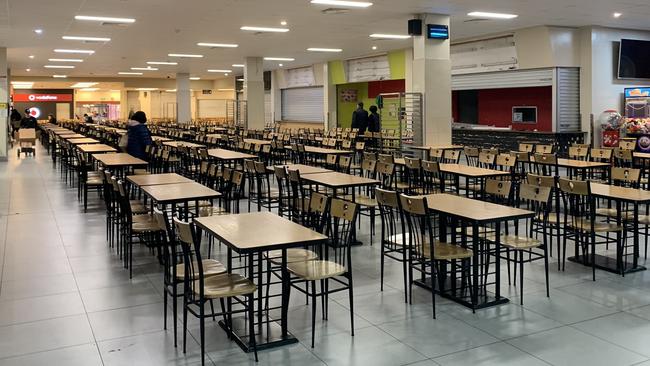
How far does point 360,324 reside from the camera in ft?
13.9

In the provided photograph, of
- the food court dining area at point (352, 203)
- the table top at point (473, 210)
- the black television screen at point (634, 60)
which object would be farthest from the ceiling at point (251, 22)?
the table top at point (473, 210)

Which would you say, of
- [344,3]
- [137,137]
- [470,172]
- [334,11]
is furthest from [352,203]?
[334,11]

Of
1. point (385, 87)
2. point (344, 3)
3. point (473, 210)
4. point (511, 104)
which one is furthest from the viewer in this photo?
point (385, 87)

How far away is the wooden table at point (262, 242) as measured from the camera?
3.64 m

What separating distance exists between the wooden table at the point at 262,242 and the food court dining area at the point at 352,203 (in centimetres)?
2

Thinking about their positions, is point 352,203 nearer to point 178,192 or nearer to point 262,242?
point 262,242

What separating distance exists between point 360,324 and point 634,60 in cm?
1301

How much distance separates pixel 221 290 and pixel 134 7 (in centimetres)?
823

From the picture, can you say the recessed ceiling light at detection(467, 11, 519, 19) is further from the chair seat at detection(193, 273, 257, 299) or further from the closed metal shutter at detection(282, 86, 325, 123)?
the closed metal shutter at detection(282, 86, 325, 123)

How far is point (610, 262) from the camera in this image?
567cm

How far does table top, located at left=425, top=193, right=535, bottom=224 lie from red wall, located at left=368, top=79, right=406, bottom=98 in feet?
50.6

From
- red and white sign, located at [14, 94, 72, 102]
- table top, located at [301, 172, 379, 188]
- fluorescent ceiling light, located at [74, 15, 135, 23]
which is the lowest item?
table top, located at [301, 172, 379, 188]

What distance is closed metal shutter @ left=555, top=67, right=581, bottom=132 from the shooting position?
14.1m

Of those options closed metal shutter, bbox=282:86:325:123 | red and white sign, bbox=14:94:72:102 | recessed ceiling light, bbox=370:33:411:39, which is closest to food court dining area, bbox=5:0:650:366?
recessed ceiling light, bbox=370:33:411:39
